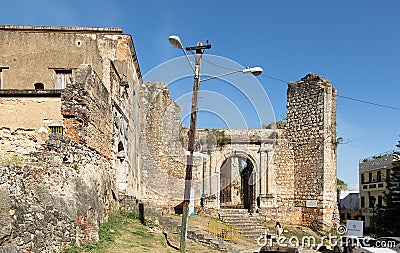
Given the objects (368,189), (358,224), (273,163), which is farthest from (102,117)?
(368,189)

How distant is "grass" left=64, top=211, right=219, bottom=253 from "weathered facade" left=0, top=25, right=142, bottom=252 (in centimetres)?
34

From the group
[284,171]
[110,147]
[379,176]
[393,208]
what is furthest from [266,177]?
[379,176]

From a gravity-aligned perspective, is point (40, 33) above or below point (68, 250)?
above

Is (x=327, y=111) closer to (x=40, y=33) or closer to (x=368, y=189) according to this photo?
Result: (x=40, y=33)

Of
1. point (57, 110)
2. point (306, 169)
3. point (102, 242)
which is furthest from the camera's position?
point (306, 169)

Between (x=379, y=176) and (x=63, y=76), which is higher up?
(x=63, y=76)

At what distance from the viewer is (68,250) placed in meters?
9.07

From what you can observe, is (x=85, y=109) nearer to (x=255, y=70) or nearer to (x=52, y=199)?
(x=52, y=199)

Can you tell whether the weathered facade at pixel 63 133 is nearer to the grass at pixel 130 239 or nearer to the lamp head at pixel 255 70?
the grass at pixel 130 239

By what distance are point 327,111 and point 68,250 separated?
17340mm

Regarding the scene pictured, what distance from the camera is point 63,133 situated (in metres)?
10.9

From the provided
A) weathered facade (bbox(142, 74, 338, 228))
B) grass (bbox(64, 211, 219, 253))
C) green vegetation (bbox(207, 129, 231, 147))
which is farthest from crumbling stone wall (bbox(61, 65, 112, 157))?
green vegetation (bbox(207, 129, 231, 147))

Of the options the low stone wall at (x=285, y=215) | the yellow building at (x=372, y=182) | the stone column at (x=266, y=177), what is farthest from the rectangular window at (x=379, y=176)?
the stone column at (x=266, y=177)

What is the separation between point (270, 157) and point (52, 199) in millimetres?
17468
